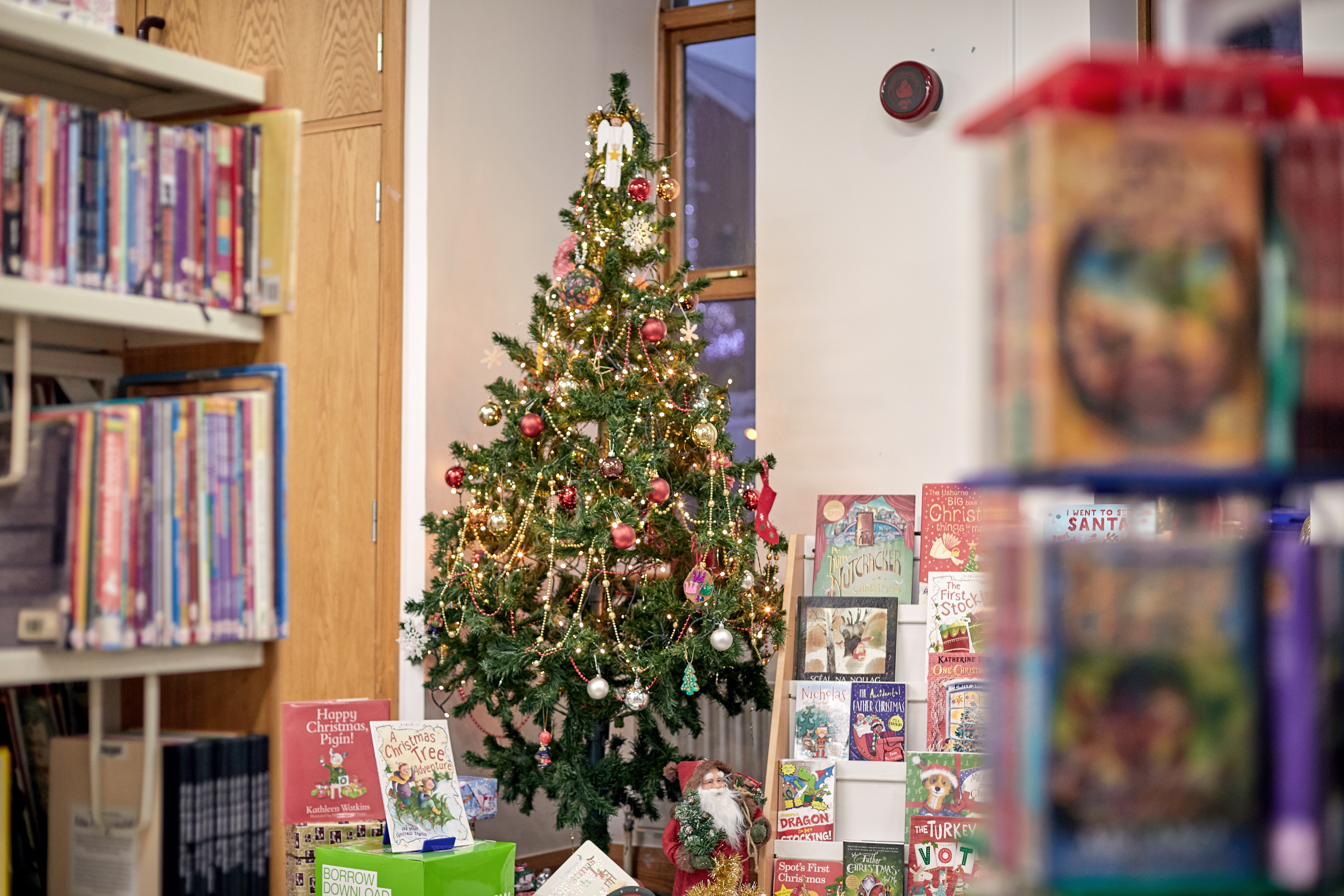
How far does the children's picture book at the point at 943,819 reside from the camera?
2.88 m

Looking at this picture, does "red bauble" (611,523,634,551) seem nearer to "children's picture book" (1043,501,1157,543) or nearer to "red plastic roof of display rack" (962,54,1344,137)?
"children's picture book" (1043,501,1157,543)

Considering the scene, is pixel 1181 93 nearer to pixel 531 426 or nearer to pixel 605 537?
pixel 605 537

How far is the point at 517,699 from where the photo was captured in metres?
3.14

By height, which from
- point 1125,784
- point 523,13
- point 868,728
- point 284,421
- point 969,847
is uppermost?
point 523,13

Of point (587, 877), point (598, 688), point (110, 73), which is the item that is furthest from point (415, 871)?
point (110, 73)

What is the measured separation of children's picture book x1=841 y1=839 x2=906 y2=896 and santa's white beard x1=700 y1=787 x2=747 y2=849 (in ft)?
0.88

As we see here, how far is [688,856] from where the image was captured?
9.70 ft

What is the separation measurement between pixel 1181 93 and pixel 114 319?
1156mm

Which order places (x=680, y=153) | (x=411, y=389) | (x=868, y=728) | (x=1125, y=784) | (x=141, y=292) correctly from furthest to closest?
(x=680, y=153), (x=411, y=389), (x=868, y=728), (x=141, y=292), (x=1125, y=784)

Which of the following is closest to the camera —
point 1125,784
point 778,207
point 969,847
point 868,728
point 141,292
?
point 1125,784

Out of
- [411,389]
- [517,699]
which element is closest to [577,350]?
[411,389]

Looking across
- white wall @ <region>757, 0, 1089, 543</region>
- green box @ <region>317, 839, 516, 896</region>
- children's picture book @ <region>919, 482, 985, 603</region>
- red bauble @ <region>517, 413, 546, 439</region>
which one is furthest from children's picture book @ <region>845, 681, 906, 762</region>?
red bauble @ <region>517, 413, 546, 439</region>

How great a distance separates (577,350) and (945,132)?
4.30 ft

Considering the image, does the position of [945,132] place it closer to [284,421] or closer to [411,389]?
[411,389]
